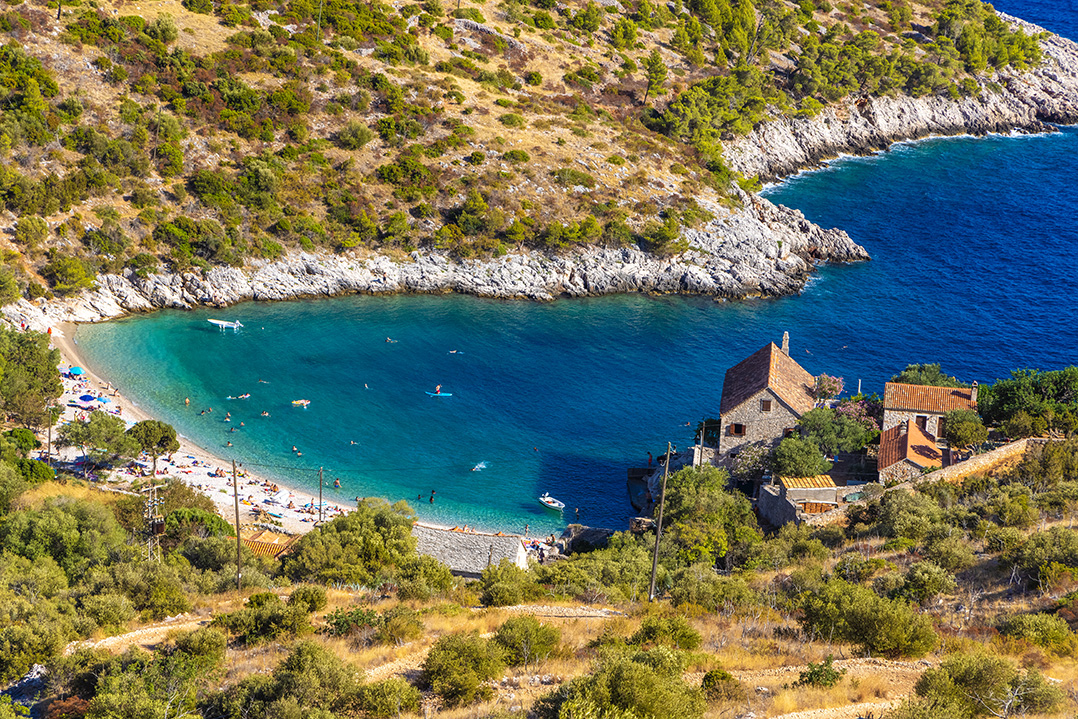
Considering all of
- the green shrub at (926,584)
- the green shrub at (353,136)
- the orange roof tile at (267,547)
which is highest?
the green shrub at (353,136)

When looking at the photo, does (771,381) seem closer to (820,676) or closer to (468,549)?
(468,549)

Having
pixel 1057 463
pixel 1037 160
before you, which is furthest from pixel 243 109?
pixel 1037 160

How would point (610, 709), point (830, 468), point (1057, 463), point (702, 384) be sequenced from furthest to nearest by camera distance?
point (702, 384) → point (830, 468) → point (1057, 463) → point (610, 709)

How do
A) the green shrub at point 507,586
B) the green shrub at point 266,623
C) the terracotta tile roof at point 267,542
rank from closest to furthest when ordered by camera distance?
the green shrub at point 266,623 → the green shrub at point 507,586 → the terracotta tile roof at point 267,542

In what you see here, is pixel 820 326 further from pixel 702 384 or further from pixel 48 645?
pixel 48 645

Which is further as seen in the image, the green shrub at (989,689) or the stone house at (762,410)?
the stone house at (762,410)

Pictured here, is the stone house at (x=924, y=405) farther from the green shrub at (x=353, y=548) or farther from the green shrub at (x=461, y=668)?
the green shrub at (x=461, y=668)

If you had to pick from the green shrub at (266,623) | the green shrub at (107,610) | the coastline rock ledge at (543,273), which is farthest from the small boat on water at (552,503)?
the coastline rock ledge at (543,273)
